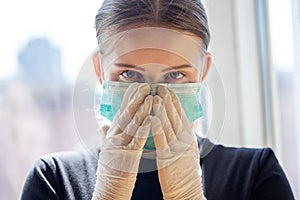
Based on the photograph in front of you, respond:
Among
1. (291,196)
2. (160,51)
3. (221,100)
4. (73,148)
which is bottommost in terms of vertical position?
(291,196)

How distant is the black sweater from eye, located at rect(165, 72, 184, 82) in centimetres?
20

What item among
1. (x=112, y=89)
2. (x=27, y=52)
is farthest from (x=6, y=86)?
(x=112, y=89)

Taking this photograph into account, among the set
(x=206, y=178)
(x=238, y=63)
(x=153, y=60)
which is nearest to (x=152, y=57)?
(x=153, y=60)

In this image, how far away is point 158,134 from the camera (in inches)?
29.5

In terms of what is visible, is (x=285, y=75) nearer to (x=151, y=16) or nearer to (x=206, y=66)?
(x=206, y=66)

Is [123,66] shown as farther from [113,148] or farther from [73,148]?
[73,148]

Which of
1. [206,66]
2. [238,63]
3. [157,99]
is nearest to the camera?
[157,99]

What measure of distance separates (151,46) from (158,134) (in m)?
0.15

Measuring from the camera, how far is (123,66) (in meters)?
0.77

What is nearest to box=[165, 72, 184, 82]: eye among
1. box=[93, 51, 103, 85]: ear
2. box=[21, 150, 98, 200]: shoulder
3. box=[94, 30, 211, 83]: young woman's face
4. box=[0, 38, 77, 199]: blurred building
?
box=[94, 30, 211, 83]: young woman's face

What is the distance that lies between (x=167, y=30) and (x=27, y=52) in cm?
41

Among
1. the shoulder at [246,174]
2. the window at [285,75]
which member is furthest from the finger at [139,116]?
the window at [285,75]

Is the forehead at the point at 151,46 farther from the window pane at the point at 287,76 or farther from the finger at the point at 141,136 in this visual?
the window pane at the point at 287,76

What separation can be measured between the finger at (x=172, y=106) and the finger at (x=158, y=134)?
0.08ft
